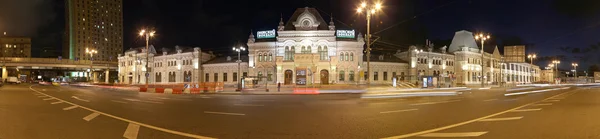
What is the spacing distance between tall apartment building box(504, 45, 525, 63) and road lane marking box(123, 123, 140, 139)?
62.4 metres

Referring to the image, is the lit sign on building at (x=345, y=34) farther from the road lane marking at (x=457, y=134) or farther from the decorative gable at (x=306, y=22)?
the road lane marking at (x=457, y=134)

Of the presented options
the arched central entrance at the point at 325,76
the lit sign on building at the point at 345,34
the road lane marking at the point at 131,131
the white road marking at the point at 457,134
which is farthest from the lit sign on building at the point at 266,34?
the white road marking at the point at 457,134

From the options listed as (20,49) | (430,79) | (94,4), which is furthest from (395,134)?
(20,49)

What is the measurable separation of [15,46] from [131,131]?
19446cm

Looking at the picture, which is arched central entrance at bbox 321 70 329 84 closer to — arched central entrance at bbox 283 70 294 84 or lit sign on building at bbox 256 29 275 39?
arched central entrance at bbox 283 70 294 84

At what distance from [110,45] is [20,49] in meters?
37.0

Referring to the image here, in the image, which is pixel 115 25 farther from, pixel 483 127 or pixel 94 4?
pixel 483 127

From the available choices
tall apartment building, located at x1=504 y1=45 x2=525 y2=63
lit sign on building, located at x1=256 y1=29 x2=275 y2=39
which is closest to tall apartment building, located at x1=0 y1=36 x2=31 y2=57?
lit sign on building, located at x1=256 y1=29 x2=275 y2=39

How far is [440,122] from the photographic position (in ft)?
34.0

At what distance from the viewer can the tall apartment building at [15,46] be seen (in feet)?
501

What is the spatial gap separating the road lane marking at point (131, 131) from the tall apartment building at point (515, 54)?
6241 cm

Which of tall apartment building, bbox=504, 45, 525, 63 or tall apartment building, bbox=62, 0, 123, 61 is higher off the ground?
tall apartment building, bbox=62, 0, 123, 61

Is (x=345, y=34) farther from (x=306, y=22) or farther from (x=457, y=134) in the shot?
(x=457, y=134)

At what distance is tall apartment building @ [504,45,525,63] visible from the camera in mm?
56500
